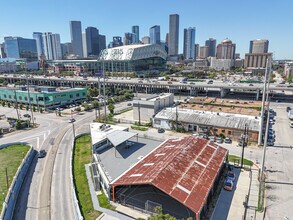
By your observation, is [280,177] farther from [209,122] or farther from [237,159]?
[209,122]

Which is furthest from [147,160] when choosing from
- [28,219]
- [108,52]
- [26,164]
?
[108,52]

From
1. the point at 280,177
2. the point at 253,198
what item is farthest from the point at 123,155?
the point at 280,177

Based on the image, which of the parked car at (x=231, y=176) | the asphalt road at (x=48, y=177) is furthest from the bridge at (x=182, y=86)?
the parked car at (x=231, y=176)

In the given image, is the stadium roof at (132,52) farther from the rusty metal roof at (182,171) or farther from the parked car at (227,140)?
the rusty metal roof at (182,171)

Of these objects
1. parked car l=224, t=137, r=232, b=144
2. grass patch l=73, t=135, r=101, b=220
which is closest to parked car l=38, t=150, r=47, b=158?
grass patch l=73, t=135, r=101, b=220

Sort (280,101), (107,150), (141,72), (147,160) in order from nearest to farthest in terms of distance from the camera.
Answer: (147,160) < (107,150) < (280,101) < (141,72)

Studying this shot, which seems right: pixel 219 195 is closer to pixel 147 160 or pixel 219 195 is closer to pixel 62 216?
pixel 147 160
